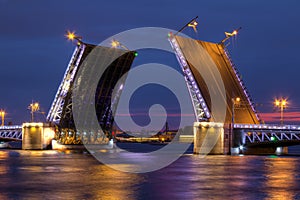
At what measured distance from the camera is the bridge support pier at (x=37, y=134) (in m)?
76.4

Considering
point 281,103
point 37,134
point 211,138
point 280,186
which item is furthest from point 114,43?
point 280,186

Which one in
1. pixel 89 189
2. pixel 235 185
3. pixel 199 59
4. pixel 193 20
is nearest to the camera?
pixel 89 189

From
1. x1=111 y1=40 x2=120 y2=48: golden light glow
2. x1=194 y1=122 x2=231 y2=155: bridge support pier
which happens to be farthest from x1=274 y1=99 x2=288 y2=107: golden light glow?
x1=111 y1=40 x2=120 y2=48: golden light glow

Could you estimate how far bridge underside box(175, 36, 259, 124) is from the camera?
6322 centimetres

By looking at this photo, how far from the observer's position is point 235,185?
26016mm

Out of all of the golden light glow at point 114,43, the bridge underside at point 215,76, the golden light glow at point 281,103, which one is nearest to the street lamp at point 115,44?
the golden light glow at point 114,43

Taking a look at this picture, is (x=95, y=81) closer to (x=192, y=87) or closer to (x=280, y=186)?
(x=192, y=87)

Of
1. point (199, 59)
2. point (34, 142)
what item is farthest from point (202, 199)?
point (34, 142)

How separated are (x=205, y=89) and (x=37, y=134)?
2587cm

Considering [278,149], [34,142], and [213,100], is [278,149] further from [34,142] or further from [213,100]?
[34,142]

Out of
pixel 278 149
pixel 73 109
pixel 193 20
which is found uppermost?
pixel 193 20

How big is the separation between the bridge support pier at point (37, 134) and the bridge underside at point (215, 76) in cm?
2375

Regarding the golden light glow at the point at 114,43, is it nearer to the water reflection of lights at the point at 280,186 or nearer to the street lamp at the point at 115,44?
the street lamp at the point at 115,44

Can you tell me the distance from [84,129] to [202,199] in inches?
2374
